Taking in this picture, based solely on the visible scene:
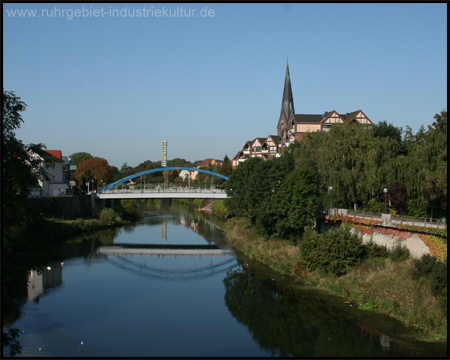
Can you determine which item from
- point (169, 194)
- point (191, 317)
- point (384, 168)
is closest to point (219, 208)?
point (169, 194)

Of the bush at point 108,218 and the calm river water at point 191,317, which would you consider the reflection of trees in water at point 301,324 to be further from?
the bush at point 108,218

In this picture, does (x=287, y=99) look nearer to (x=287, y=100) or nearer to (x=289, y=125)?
(x=287, y=100)

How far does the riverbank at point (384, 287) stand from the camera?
18547 mm

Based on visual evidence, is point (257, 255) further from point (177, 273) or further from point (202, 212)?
point (202, 212)

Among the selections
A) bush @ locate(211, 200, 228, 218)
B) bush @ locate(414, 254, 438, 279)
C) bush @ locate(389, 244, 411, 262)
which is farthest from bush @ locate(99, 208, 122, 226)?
bush @ locate(414, 254, 438, 279)

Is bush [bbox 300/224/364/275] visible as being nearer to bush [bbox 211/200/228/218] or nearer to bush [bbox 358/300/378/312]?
bush [bbox 358/300/378/312]

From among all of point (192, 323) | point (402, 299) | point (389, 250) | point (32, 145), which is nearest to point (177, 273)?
point (192, 323)

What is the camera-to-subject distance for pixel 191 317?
70.2ft

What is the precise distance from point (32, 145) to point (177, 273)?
19.7 metres

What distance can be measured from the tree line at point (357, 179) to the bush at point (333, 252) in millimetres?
2986

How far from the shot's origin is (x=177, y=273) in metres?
31.1

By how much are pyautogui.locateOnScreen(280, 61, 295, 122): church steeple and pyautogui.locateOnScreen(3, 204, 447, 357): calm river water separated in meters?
47.3

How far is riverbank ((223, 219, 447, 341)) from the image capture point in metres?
18.5

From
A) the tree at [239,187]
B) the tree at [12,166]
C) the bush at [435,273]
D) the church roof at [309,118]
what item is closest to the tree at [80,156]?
the church roof at [309,118]
